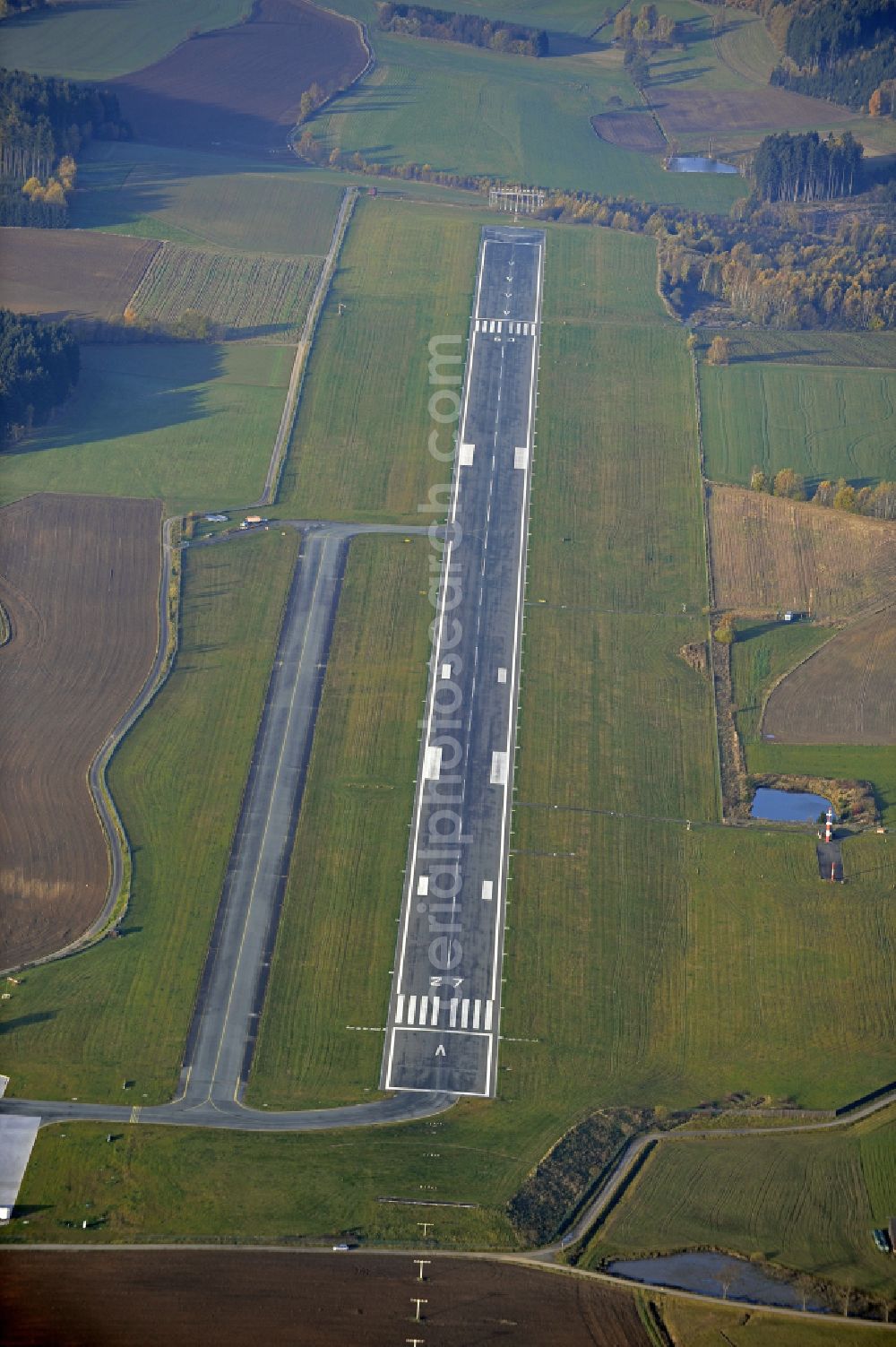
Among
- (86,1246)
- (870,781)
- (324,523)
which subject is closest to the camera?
(86,1246)

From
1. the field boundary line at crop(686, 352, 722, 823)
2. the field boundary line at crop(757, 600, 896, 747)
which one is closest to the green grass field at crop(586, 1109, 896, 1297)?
the field boundary line at crop(686, 352, 722, 823)

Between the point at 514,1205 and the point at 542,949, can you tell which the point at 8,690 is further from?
the point at 514,1205

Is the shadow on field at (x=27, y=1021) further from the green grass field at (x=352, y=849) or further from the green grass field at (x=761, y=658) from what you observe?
the green grass field at (x=761, y=658)

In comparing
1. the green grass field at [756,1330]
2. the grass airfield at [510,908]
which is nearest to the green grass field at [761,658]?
the grass airfield at [510,908]

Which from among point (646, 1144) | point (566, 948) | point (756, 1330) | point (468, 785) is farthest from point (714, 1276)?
point (468, 785)

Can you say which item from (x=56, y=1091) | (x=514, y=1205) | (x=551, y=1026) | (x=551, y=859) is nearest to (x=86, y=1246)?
(x=56, y=1091)
